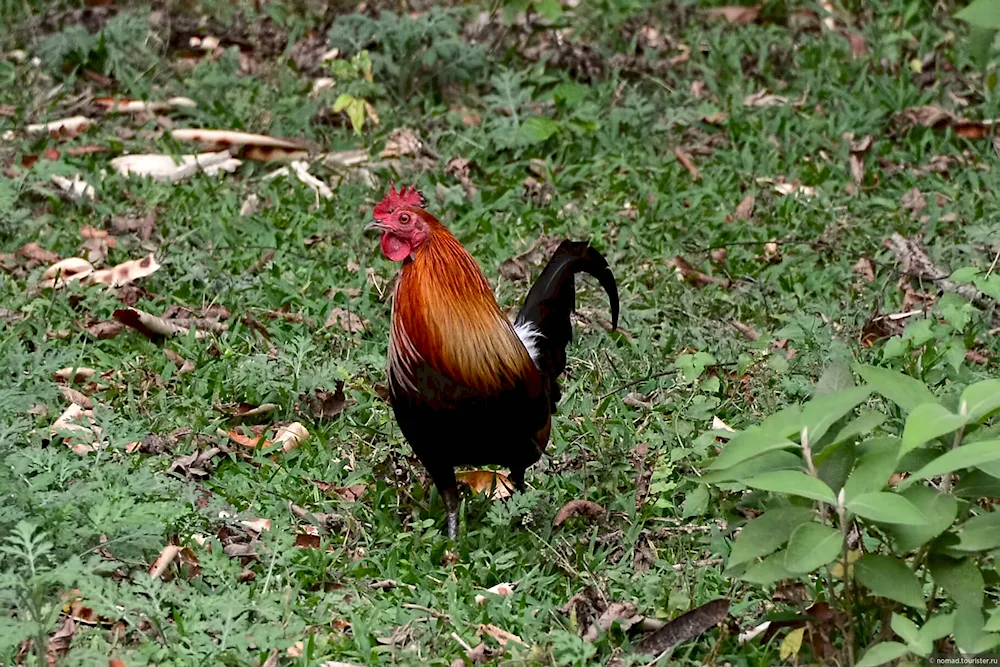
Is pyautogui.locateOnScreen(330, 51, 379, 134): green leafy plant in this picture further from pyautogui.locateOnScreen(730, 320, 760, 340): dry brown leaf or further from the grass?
pyautogui.locateOnScreen(730, 320, 760, 340): dry brown leaf

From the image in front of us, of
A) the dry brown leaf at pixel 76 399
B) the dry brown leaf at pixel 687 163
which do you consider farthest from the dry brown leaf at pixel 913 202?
the dry brown leaf at pixel 76 399

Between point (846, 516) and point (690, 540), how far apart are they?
117 cm

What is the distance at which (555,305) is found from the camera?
14.1 feet

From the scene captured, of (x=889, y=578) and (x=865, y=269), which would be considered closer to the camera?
(x=889, y=578)

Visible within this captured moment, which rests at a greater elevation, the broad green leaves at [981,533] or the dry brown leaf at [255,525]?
the broad green leaves at [981,533]

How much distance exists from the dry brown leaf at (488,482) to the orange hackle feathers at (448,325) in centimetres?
62

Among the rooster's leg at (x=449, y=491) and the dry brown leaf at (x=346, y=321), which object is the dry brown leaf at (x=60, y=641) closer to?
the rooster's leg at (x=449, y=491)

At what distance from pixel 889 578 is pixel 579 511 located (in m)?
1.33

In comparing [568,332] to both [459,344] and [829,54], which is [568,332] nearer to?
[459,344]

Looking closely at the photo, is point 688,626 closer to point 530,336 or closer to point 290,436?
point 530,336

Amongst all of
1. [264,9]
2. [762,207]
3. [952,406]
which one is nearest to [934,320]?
[762,207]

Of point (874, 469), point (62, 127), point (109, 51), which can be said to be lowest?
point (62, 127)

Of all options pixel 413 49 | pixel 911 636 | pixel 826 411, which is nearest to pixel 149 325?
pixel 413 49

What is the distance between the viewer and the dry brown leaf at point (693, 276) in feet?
19.0
